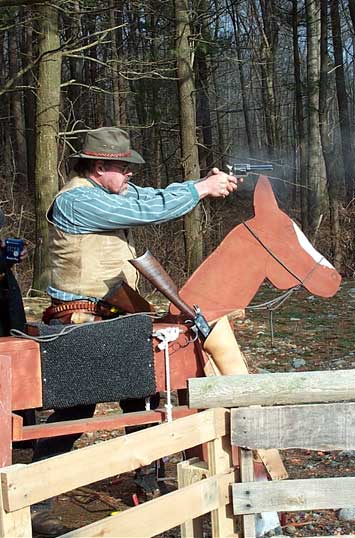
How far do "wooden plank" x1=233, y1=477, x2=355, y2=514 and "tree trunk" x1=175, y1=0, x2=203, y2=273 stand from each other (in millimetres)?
8906

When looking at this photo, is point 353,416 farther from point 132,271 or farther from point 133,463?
point 132,271

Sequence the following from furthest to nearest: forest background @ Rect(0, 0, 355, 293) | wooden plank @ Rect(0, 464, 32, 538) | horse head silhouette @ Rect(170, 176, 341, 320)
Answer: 1. forest background @ Rect(0, 0, 355, 293)
2. horse head silhouette @ Rect(170, 176, 341, 320)
3. wooden plank @ Rect(0, 464, 32, 538)

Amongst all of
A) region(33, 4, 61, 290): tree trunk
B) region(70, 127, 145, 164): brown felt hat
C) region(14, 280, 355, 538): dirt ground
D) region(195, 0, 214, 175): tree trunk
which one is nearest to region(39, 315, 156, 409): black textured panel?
region(70, 127, 145, 164): brown felt hat

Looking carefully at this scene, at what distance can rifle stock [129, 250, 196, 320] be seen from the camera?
3.65m

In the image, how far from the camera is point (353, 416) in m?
3.53

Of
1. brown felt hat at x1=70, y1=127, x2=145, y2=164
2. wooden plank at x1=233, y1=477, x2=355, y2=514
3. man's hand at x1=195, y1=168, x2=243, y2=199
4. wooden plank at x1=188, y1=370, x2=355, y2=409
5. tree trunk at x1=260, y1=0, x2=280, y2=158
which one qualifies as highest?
tree trunk at x1=260, y1=0, x2=280, y2=158

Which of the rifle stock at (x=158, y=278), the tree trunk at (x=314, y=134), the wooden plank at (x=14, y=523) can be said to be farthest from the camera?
the tree trunk at (x=314, y=134)

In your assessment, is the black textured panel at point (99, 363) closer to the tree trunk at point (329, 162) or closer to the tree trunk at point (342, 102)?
the tree trunk at point (329, 162)

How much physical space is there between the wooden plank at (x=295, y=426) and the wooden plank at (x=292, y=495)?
176 millimetres

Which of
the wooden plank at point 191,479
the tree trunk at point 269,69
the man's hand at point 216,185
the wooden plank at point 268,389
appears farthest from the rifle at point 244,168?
the tree trunk at point 269,69

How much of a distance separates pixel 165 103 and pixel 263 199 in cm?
1697

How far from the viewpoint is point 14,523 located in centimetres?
275

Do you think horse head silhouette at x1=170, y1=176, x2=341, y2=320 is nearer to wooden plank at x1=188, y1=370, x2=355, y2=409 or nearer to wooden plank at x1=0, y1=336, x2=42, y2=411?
wooden plank at x1=188, y1=370, x2=355, y2=409

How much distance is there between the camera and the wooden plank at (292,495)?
3502 millimetres
